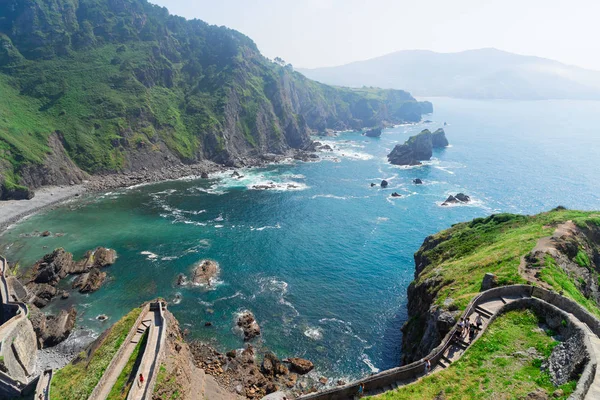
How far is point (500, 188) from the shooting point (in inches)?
5448

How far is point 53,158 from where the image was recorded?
129250 mm

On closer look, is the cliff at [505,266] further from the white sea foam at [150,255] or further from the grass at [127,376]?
the white sea foam at [150,255]

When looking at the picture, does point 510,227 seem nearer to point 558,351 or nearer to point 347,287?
point 347,287

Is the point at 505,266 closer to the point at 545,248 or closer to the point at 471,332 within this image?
the point at 545,248

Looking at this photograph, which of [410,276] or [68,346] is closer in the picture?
[68,346]

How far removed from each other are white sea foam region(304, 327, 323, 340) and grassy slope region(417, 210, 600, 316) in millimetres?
19214

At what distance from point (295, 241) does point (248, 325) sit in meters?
36.2

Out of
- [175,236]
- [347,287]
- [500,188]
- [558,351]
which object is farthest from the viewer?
[500,188]

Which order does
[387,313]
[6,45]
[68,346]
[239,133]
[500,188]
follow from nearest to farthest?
[68,346] → [387,313] → [500,188] → [6,45] → [239,133]

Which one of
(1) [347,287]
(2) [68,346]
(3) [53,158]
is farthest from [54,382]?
(3) [53,158]

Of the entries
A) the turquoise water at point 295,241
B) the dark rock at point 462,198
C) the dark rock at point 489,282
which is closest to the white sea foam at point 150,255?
the turquoise water at point 295,241

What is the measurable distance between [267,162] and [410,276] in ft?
380

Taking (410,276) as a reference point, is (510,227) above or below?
above

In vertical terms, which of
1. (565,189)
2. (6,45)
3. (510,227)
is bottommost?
(565,189)
